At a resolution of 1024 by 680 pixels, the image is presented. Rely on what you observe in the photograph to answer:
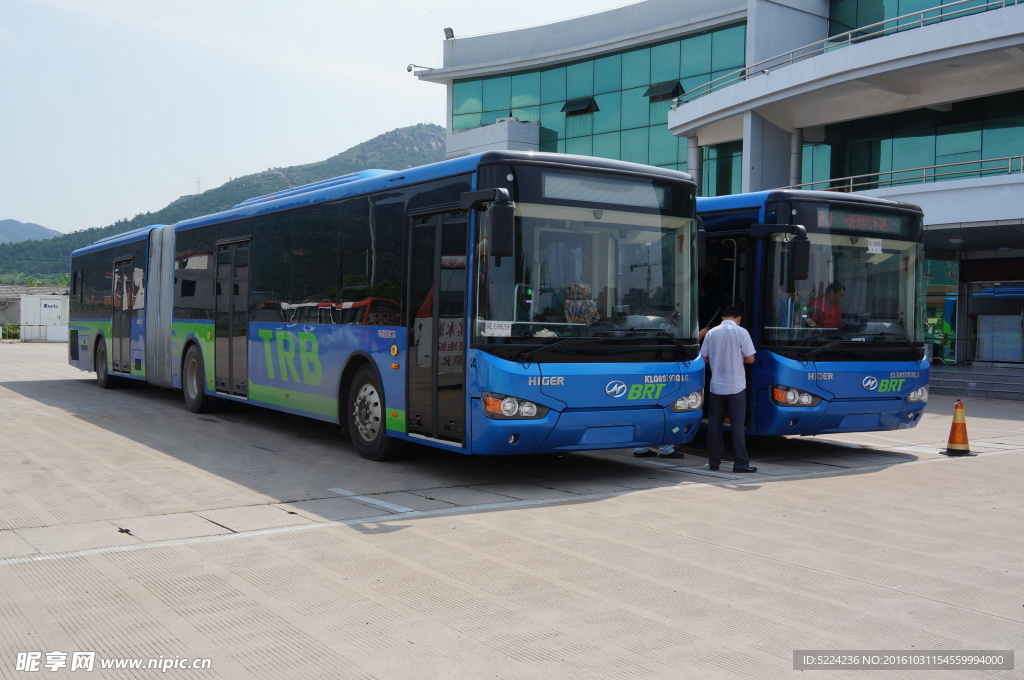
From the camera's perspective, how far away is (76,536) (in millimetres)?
7012

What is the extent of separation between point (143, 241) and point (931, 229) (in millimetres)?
18668

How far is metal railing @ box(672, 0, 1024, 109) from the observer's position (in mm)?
24938

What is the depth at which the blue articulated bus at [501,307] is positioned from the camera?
8.72m

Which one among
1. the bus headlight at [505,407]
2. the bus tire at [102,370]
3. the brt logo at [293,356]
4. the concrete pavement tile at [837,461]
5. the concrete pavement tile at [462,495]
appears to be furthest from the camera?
the bus tire at [102,370]

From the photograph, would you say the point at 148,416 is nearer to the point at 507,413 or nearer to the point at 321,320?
the point at 321,320

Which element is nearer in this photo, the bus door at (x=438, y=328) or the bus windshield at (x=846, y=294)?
the bus door at (x=438, y=328)

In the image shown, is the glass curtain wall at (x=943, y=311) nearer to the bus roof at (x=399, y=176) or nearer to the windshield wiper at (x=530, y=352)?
the bus roof at (x=399, y=176)

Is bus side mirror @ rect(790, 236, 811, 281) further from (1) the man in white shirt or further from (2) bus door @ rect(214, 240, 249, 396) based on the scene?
(2) bus door @ rect(214, 240, 249, 396)

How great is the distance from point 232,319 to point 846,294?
8.59 metres

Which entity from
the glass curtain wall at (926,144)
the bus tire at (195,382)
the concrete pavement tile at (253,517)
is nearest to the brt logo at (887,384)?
the concrete pavement tile at (253,517)

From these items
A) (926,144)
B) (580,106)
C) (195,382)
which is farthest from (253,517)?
(580,106)

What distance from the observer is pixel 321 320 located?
38.6ft

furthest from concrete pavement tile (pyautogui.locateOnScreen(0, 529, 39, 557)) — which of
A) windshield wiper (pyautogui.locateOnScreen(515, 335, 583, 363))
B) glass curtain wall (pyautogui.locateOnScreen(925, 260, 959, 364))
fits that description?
glass curtain wall (pyautogui.locateOnScreen(925, 260, 959, 364))

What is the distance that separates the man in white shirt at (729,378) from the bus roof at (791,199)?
5.16 ft
